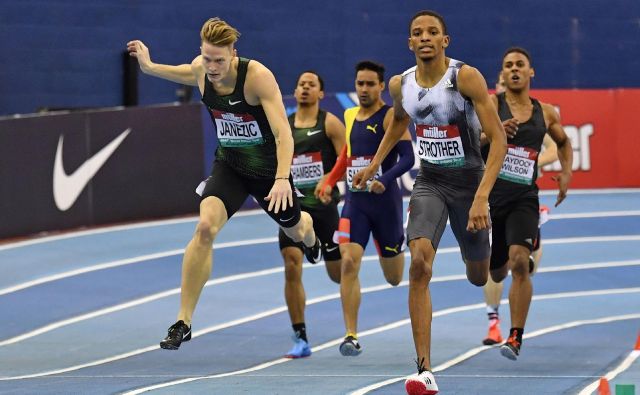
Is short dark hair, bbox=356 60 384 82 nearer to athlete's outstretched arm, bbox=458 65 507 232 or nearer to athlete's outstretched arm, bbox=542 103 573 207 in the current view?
athlete's outstretched arm, bbox=542 103 573 207

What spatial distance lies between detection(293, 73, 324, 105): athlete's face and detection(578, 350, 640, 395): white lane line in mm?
3578

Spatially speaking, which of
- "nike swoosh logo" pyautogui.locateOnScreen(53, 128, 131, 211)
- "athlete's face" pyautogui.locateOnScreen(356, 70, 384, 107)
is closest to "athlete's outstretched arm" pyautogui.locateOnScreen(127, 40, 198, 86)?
"athlete's face" pyautogui.locateOnScreen(356, 70, 384, 107)

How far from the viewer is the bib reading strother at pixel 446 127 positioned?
29.2 ft

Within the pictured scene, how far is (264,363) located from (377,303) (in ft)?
11.0

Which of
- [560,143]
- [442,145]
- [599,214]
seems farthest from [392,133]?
[599,214]

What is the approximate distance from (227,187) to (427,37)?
1731mm

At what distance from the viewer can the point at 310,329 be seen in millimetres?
13086

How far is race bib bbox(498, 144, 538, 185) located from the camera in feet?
36.0

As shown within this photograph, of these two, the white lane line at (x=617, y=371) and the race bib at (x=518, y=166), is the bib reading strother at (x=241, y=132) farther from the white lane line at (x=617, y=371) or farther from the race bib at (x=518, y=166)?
the white lane line at (x=617, y=371)

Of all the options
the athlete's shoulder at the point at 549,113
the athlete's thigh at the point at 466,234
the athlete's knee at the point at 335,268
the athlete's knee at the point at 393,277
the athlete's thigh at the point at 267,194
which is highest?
the athlete's shoulder at the point at 549,113

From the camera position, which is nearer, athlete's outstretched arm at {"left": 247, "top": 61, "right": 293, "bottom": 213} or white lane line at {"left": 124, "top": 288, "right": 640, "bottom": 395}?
athlete's outstretched arm at {"left": 247, "top": 61, "right": 293, "bottom": 213}

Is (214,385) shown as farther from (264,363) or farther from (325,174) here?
(325,174)

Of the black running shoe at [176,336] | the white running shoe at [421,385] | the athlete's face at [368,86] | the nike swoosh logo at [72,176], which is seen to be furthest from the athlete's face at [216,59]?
the nike swoosh logo at [72,176]

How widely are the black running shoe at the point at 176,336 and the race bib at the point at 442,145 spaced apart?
77.0 inches
